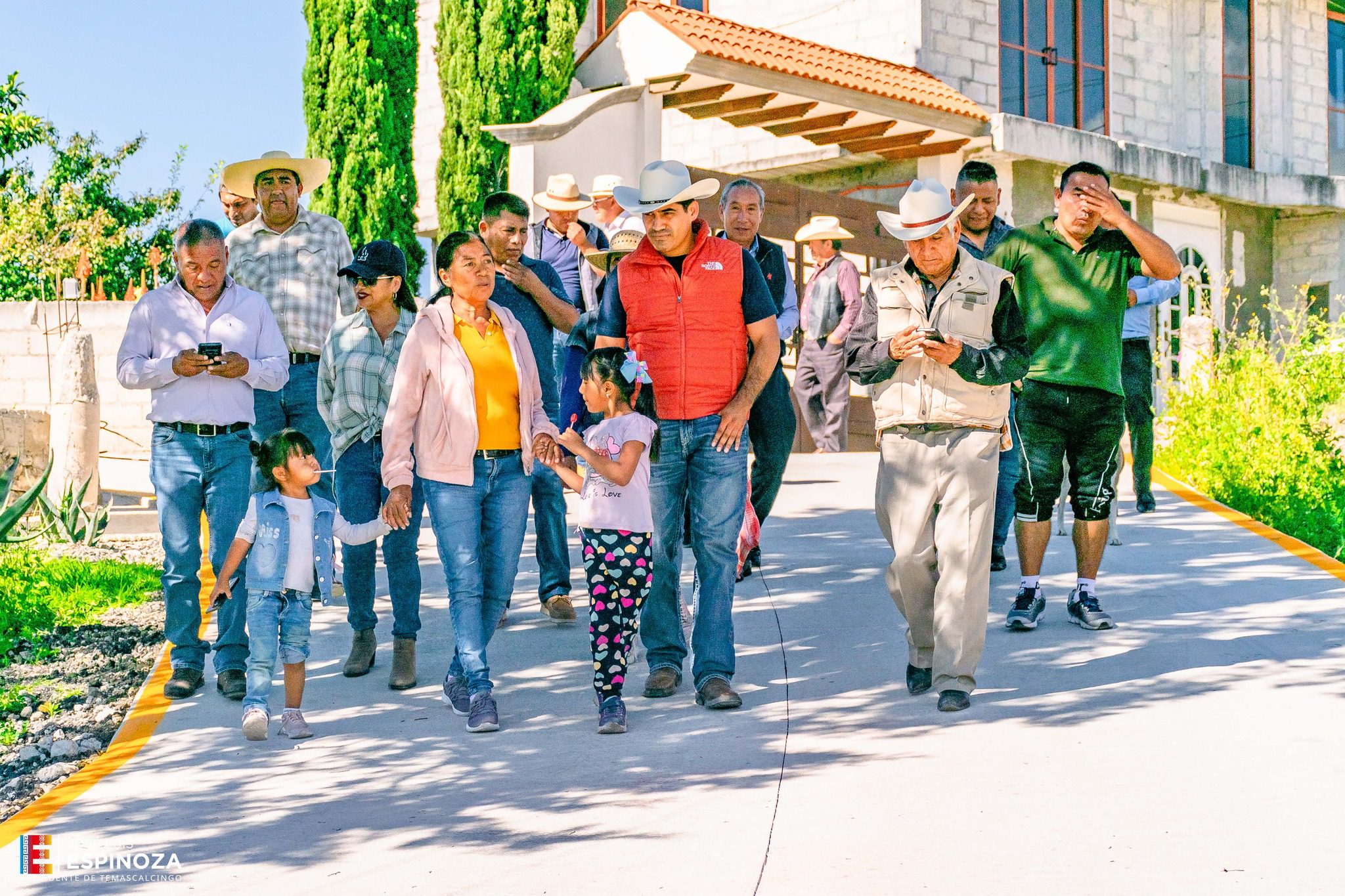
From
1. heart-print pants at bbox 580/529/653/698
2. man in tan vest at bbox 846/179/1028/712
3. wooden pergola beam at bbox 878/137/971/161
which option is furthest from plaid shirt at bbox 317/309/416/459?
wooden pergola beam at bbox 878/137/971/161

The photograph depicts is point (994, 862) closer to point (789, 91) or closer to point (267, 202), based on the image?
point (267, 202)

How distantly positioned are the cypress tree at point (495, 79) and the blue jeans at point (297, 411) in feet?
32.1

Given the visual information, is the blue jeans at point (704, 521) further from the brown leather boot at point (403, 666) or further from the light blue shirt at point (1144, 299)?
the light blue shirt at point (1144, 299)

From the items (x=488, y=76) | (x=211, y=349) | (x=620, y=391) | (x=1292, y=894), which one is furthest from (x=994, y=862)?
(x=488, y=76)

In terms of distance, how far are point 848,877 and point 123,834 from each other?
2.35 metres

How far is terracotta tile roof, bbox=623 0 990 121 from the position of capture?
16156 mm

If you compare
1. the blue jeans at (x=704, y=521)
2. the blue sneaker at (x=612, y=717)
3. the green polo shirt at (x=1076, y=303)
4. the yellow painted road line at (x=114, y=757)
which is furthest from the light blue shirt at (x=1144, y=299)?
the yellow painted road line at (x=114, y=757)

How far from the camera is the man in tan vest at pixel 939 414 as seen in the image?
622 cm

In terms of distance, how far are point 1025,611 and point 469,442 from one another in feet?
9.70

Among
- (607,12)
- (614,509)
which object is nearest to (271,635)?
(614,509)

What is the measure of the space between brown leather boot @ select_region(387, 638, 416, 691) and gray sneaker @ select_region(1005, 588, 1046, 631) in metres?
2.85

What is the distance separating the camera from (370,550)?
23.1 ft

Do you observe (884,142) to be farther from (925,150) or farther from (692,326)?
(692,326)

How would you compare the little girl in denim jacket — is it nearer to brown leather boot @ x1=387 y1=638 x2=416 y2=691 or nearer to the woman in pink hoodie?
the woman in pink hoodie
